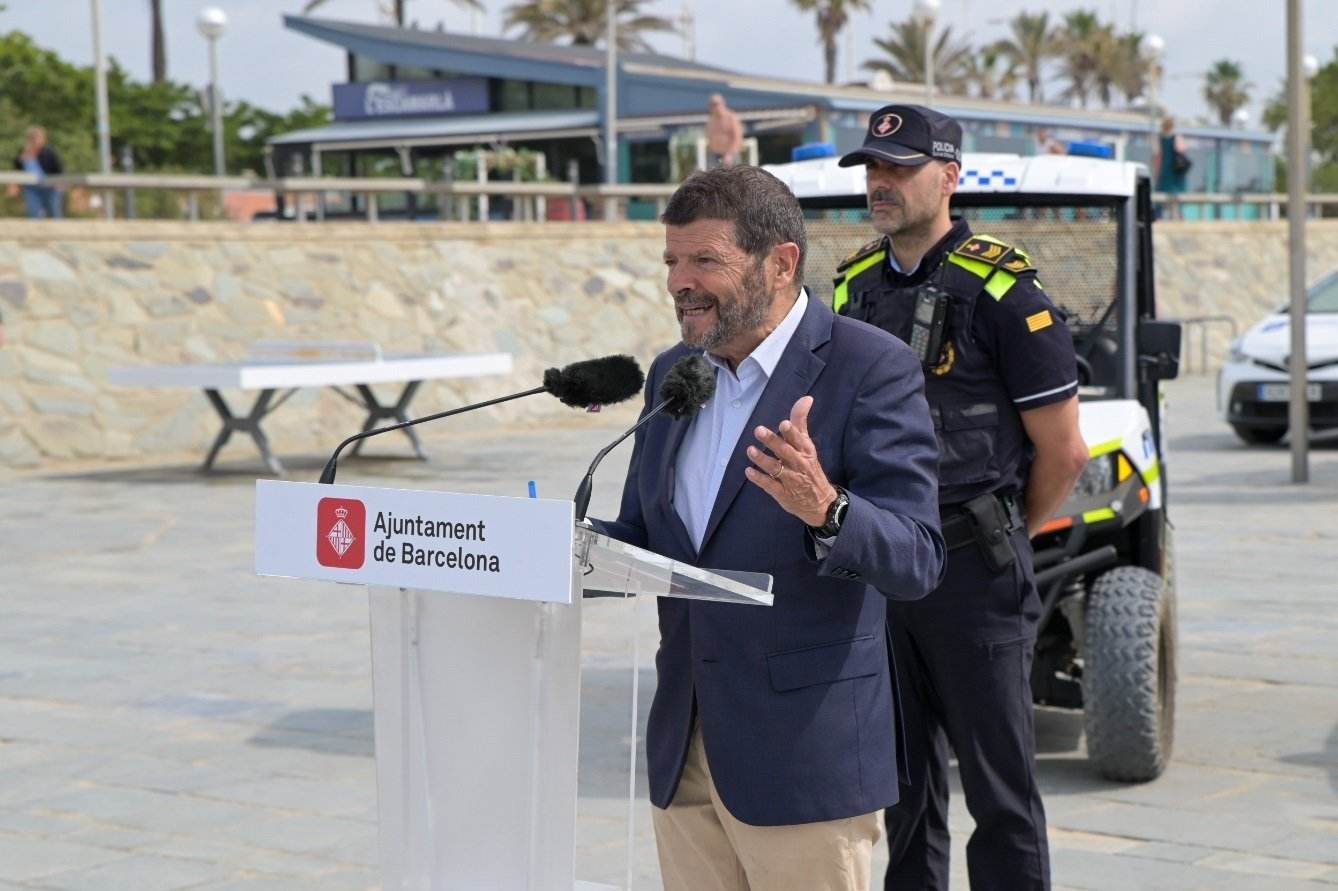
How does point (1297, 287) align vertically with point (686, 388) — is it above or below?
below

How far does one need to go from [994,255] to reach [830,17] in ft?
283

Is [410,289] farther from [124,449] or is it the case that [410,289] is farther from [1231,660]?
[1231,660]

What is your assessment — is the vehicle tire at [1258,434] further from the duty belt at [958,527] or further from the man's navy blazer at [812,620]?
the man's navy blazer at [812,620]

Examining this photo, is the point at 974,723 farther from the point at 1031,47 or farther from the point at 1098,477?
the point at 1031,47

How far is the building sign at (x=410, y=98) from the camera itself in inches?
2156

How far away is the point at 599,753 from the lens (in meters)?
7.07

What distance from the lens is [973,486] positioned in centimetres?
460

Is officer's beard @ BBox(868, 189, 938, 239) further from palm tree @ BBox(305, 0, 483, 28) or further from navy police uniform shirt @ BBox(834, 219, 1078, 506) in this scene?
palm tree @ BBox(305, 0, 483, 28)

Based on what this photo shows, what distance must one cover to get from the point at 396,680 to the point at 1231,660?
19.2ft

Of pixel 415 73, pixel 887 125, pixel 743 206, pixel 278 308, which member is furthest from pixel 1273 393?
pixel 415 73

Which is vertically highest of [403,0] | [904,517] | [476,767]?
[403,0]

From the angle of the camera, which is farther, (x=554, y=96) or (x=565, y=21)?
(x=565, y=21)

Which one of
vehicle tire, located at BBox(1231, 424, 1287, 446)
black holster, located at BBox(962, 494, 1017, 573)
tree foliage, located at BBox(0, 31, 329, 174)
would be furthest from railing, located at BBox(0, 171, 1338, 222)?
tree foliage, located at BBox(0, 31, 329, 174)

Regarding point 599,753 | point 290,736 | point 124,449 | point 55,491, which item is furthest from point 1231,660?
point 124,449
